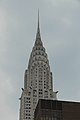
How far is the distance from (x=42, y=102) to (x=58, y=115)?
27.1 ft

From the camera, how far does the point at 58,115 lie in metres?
123

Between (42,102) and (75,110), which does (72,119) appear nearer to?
(75,110)

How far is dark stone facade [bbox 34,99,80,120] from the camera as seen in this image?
122250 millimetres

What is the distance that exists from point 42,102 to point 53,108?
502cm

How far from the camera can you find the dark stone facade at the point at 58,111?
401 ft

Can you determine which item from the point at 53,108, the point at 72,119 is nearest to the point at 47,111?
the point at 53,108

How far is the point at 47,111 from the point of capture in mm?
123750

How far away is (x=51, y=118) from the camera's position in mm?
122375

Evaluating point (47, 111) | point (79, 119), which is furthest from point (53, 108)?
point (79, 119)

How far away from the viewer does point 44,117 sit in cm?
12256

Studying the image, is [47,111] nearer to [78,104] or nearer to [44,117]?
[44,117]

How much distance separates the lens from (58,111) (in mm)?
123500

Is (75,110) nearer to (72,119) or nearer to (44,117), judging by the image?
(72,119)

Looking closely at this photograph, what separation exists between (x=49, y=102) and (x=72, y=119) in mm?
11386
